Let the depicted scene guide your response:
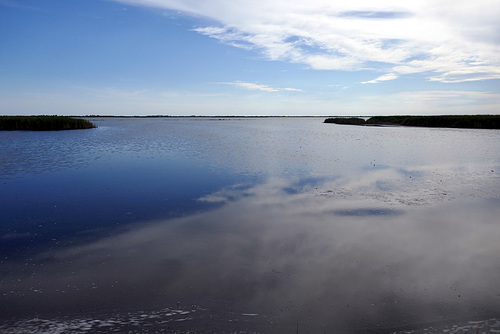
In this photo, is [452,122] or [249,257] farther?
[452,122]

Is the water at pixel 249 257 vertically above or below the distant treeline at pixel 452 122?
below

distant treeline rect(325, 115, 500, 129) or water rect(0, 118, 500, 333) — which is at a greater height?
distant treeline rect(325, 115, 500, 129)

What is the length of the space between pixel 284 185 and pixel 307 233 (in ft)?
20.2

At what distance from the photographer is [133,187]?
14.3 m

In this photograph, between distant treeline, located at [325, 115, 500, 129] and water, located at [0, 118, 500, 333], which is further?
distant treeline, located at [325, 115, 500, 129]

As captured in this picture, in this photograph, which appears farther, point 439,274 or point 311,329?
point 439,274

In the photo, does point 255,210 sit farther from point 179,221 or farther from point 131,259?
point 131,259

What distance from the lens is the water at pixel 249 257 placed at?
16.5 feet

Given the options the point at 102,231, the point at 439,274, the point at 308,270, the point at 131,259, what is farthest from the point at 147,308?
the point at 439,274

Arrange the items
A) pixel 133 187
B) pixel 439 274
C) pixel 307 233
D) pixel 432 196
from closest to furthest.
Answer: pixel 439 274 < pixel 307 233 < pixel 432 196 < pixel 133 187

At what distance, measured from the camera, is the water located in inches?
199

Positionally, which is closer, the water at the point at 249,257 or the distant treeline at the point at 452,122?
the water at the point at 249,257

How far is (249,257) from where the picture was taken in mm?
7125

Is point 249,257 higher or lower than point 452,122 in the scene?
lower
